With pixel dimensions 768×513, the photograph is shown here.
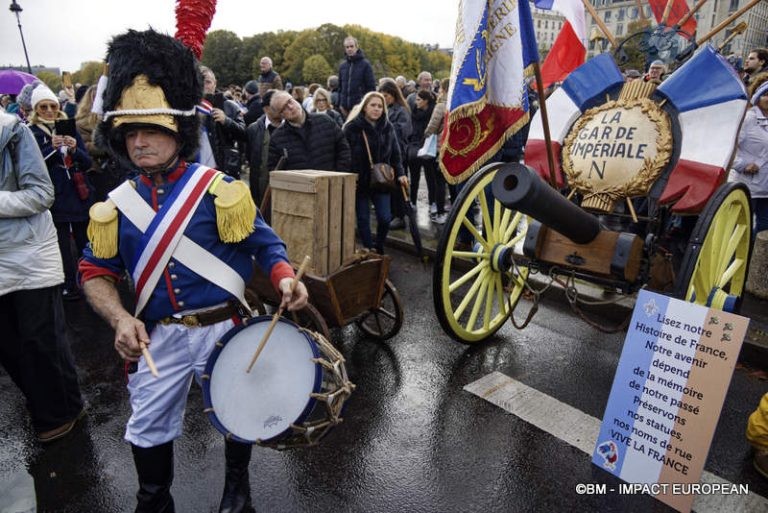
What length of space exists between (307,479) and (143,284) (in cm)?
132

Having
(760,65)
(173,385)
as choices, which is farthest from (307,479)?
(760,65)

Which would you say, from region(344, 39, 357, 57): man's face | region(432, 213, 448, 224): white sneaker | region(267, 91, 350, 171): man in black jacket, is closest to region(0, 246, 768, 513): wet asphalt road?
region(267, 91, 350, 171): man in black jacket

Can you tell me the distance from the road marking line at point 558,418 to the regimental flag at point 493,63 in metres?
1.73

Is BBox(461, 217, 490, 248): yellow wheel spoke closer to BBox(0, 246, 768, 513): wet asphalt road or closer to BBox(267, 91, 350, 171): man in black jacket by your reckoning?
BBox(0, 246, 768, 513): wet asphalt road

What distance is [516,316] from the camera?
15.1ft

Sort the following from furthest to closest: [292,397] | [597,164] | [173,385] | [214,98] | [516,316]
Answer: [214,98] → [516,316] → [597,164] → [173,385] → [292,397]

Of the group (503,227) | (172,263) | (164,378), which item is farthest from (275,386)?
(503,227)

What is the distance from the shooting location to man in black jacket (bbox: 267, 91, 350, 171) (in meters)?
4.86

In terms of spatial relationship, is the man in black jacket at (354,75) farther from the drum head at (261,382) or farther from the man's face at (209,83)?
the drum head at (261,382)

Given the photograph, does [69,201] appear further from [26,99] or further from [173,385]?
[173,385]

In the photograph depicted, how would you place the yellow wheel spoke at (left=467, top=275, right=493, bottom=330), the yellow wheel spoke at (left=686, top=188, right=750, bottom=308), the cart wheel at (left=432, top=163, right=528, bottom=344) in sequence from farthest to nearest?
1. the yellow wheel spoke at (left=467, top=275, right=493, bottom=330)
2. the cart wheel at (left=432, top=163, right=528, bottom=344)
3. the yellow wheel spoke at (left=686, top=188, right=750, bottom=308)

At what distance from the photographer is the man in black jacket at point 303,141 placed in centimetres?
486

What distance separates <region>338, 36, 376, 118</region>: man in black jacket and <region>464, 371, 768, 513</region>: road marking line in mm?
6789

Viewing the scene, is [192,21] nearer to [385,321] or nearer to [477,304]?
[477,304]
